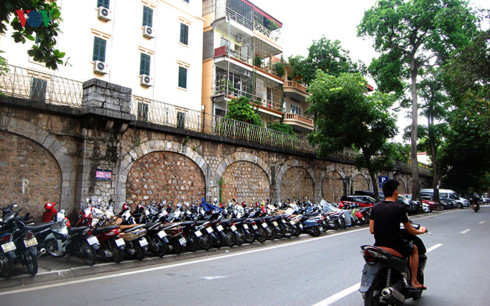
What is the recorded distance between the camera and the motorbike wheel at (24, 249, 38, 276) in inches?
244

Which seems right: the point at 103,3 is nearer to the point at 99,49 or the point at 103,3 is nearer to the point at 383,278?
the point at 99,49

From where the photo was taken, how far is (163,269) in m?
7.21

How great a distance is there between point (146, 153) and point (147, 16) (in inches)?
438

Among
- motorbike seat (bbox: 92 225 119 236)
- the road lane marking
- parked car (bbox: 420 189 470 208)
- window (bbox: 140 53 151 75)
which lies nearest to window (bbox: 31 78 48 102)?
motorbike seat (bbox: 92 225 119 236)

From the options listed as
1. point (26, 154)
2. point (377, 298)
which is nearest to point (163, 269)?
point (377, 298)

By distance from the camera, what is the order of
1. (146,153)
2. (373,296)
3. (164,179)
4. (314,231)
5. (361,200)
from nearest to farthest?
(373,296) < (314,231) < (146,153) < (164,179) < (361,200)

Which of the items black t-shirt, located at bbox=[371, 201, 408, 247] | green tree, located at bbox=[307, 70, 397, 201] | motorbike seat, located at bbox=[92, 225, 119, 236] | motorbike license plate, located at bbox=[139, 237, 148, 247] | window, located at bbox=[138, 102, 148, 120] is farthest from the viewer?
green tree, located at bbox=[307, 70, 397, 201]

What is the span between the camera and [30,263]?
246 inches

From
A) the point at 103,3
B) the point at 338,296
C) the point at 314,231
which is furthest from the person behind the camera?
the point at 103,3

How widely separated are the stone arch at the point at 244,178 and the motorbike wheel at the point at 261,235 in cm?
503

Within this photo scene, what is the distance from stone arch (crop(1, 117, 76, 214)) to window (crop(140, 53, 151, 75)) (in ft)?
32.8

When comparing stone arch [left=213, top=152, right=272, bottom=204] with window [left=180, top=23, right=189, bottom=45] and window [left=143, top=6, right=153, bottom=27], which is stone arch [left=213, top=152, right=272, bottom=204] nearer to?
window [left=180, top=23, right=189, bottom=45]

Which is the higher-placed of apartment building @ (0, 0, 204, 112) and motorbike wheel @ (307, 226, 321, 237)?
apartment building @ (0, 0, 204, 112)

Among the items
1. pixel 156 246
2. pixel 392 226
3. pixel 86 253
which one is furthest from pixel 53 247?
pixel 392 226
